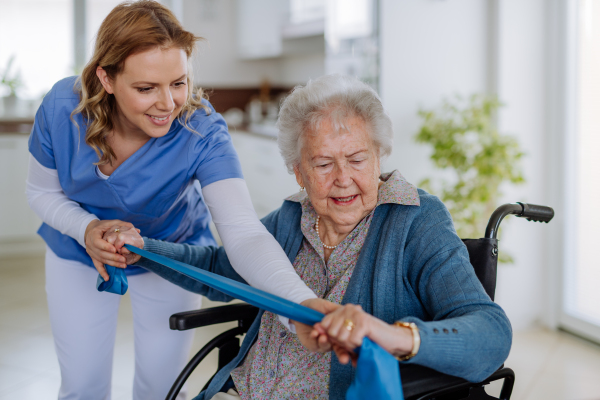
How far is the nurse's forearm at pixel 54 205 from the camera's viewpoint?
1519 mm

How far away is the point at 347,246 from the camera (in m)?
1.38

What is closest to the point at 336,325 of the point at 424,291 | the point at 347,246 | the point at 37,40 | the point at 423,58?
the point at 424,291

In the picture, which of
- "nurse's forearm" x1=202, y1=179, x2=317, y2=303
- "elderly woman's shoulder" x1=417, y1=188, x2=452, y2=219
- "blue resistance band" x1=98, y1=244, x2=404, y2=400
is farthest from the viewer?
"elderly woman's shoulder" x1=417, y1=188, x2=452, y2=219

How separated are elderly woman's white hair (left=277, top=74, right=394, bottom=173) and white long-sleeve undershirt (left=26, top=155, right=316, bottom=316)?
0.22m

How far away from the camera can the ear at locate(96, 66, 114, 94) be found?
4.51ft

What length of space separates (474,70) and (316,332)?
251 cm

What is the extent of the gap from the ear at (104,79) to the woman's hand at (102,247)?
0.34 meters

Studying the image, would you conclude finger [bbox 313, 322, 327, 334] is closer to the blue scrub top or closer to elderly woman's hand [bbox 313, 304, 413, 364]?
elderly woman's hand [bbox 313, 304, 413, 364]

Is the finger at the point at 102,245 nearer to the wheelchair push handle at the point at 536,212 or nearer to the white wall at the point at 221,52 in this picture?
the wheelchair push handle at the point at 536,212

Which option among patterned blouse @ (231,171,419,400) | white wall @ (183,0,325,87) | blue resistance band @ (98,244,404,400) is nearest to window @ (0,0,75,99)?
white wall @ (183,0,325,87)

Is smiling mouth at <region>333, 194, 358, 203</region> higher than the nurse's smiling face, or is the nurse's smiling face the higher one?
the nurse's smiling face

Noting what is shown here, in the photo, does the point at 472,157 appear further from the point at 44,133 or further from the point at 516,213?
the point at 44,133

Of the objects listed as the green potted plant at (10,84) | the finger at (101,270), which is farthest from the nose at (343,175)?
the green potted plant at (10,84)

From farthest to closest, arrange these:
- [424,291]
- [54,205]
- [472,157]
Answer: [472,157]
[54,205]
[424,291]
